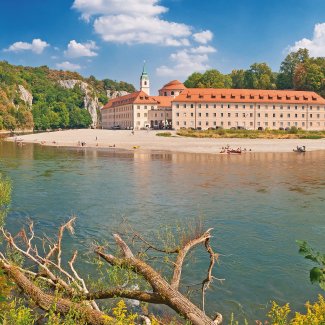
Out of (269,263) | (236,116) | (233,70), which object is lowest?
(269,263)

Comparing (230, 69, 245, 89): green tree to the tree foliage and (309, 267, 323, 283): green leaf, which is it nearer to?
the tree foliage

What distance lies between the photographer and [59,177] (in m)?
43.0

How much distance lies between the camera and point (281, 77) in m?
166

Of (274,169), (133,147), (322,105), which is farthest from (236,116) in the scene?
(274,169)

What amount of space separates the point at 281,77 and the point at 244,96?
150ft

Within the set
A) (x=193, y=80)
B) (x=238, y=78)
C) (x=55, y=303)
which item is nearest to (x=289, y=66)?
(x=238, y=78)

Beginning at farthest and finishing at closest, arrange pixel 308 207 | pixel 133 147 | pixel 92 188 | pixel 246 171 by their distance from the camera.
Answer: pixel 133 147
pixel 246 171
pixel 92 188
pixel 308 207

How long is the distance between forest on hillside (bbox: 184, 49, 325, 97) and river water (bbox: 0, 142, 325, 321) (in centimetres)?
9934

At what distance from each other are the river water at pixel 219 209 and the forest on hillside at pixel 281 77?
9934cm

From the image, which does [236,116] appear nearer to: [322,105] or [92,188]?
[322,105]

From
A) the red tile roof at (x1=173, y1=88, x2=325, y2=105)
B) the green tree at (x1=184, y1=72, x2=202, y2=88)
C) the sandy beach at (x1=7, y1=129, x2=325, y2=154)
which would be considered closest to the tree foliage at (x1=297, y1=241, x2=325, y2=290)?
the sandy beach at (x1=7, y1=129, x2=325, y2=154)

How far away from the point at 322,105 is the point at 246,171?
94.0 m

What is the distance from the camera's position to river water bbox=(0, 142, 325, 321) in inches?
602

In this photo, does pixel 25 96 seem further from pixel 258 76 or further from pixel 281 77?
pixel 281 77
